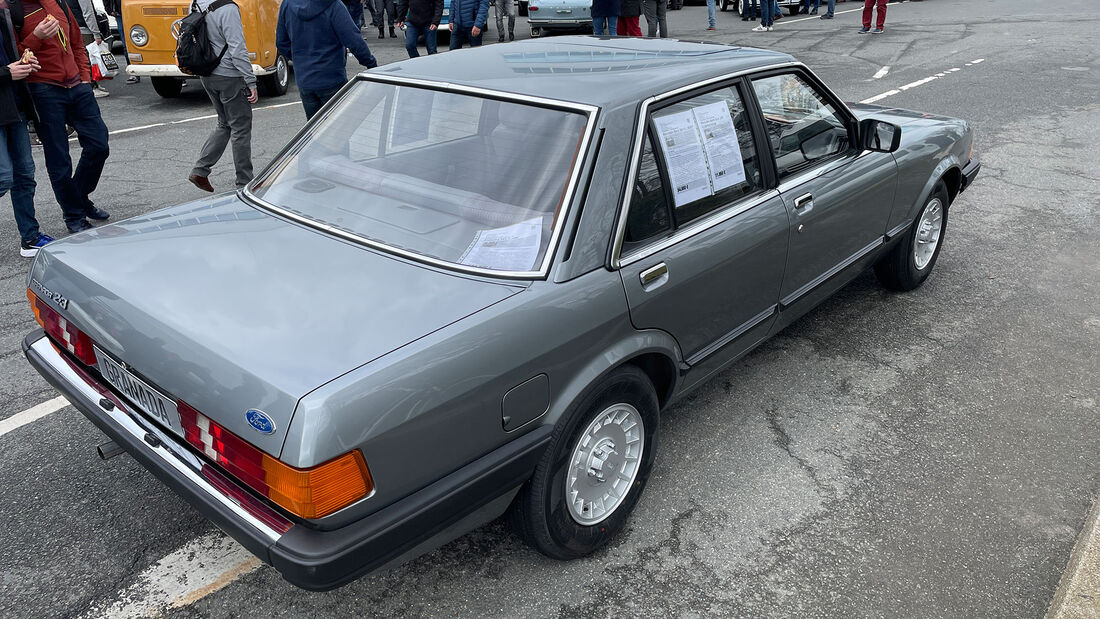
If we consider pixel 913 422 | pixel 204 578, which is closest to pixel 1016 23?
pixel 913 422

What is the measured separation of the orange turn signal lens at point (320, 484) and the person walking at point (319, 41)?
15.9ft

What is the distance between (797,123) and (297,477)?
2.72m

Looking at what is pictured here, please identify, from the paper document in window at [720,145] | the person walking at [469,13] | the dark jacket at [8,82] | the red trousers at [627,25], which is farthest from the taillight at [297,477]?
the red trousers at [627,25]

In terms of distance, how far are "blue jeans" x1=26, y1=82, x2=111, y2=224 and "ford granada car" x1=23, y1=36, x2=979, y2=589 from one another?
3.02 m

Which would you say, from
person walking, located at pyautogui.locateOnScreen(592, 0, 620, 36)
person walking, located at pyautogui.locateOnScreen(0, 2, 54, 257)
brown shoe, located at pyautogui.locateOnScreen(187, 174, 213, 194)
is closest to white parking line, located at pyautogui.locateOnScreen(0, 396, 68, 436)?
person walking, located at pyautogui.locateOnScreen(0, 2, 54, 257)

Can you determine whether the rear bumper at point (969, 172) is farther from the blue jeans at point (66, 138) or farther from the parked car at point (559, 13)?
the parked car at point (559, 13)

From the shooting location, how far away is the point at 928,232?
4.95 m

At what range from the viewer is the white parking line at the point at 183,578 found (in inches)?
104

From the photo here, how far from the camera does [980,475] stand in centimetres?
338

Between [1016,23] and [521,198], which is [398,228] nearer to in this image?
[521,198]

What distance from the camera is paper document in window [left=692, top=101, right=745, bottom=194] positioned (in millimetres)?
3133

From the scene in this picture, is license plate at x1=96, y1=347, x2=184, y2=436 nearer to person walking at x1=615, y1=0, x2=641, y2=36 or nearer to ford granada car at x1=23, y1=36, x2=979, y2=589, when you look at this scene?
ford granada car at x1=23, y1=36, x2=979, y2=589

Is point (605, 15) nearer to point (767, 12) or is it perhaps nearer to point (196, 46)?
point (767, 12)

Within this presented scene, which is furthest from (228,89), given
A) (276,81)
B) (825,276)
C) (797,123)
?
(276,81)
